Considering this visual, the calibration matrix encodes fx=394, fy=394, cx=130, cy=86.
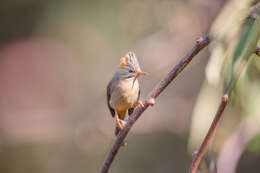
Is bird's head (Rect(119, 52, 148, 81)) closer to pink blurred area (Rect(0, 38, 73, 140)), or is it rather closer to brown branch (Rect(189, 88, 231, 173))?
brown branch (Rect(189, 88, 231, 173))

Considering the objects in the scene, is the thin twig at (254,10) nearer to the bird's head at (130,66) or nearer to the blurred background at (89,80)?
the bird's head at (130,66)

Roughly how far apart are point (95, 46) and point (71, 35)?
0.40 metres

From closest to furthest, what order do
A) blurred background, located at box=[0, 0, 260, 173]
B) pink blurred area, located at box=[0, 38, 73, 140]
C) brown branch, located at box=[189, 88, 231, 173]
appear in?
brown branch, located at box=[189, 88, 231, 173] < blurred background, located at box=[0, 0, 260, 173] < pink blurred area, located at box=[0, 38, 73, 140]

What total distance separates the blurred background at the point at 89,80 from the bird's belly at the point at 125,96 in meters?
1.27

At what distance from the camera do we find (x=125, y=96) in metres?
2.16

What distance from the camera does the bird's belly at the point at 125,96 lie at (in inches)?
84.6

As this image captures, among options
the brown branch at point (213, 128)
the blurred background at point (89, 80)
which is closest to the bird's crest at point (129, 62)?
the brown branch at point (213, 128)

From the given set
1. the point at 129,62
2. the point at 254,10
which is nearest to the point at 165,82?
the point at 254,10

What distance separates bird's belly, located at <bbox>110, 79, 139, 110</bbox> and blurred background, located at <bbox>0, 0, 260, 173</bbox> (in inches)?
49.9

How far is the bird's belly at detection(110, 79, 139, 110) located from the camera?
2149 millimetres

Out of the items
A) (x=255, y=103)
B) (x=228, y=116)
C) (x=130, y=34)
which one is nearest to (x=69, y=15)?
(x=130, y=34)

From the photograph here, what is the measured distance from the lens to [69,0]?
5430mm

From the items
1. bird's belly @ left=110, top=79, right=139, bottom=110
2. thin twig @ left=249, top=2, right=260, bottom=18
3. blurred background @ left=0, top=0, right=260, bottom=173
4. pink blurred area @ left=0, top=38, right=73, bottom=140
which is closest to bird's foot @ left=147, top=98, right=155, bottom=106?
thin twig @ left=249, top=2, right=260, bottom=18

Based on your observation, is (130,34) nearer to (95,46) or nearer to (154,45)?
(95,46)
